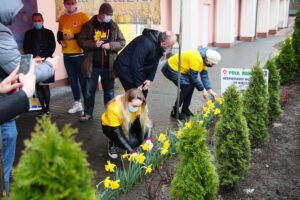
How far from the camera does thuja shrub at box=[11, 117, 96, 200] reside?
3.89 feet

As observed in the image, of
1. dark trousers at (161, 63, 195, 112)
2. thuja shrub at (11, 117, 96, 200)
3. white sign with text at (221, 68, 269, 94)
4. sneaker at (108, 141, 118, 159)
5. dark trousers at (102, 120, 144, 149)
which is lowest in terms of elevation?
sneaker at (108, 141, 118, 159)

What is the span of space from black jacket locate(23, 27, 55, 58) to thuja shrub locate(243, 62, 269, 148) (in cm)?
300

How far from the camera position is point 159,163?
4.00 meters

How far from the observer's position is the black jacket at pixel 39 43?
17.8 feet

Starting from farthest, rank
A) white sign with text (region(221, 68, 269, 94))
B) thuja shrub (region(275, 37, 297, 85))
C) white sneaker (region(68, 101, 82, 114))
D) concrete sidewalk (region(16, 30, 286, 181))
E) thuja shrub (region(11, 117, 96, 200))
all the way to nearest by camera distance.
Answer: thuja shrub (region(275, 37, 297, 85))
white sneaker (region(68, 101, 82, 114))
white sign with text (region(221, 68, 269, 94))
concrete sidewalk (region(16, 30, 286, 181))
thuja shrub (region(11, 117, 96, 200))

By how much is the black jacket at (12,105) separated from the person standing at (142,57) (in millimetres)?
2782

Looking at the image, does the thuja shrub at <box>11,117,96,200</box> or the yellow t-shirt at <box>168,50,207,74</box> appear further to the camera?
the yellow t-shirt at <box>168,50,207,74</box>

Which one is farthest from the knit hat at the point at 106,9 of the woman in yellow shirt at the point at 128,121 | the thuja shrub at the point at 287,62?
the thuja shrub at the point at 287,62

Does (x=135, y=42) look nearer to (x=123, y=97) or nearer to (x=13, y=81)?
(x=123, y=97)

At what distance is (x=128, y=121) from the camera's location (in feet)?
13.2

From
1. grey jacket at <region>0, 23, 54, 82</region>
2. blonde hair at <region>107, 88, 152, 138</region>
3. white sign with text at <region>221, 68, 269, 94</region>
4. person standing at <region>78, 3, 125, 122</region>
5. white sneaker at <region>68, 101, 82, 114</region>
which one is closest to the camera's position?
grey jacket at <region>0, 23, 54, 82</region>

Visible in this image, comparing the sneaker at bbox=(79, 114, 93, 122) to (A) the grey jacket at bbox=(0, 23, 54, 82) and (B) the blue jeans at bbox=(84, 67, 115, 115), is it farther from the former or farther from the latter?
(A) the grey jacket at bbox=(0, 23, 54, 82)

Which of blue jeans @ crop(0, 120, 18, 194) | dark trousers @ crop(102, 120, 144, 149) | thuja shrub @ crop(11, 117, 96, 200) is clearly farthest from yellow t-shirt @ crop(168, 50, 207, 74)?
thuja shrub @ crop(11, 117, 96, 200)

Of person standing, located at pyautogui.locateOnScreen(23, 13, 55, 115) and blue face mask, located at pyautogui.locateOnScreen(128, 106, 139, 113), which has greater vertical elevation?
person standing, located at pyautogui.locateOnScreen(23, 13, 55, 115)
